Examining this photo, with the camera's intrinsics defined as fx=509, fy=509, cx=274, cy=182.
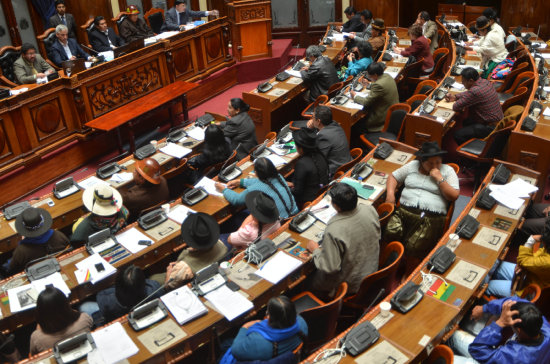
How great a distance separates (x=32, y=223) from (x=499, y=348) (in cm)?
388

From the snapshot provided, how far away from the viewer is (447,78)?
7828 millimetres

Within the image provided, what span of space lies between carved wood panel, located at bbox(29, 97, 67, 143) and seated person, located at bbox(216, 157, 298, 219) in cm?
338

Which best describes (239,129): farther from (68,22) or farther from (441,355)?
(68,22)

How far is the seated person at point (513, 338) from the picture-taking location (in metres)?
3.17

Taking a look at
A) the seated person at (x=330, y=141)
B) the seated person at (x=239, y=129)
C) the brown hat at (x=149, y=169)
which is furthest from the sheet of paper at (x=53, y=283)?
the seated person at (x=330, y=141)

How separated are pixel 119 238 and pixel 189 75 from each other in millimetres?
5327

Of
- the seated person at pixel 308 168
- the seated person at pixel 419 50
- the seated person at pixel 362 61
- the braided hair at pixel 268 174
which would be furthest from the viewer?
the seated person at pixel 419 50

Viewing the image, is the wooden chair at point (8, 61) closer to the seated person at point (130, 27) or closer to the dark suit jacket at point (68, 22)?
the dark suit jacket at point (68, 22)

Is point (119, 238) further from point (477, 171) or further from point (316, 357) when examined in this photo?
point (477, 171)

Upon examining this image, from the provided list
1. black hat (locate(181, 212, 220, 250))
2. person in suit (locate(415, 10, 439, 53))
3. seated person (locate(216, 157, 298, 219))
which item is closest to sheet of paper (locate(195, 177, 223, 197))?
seated person (locate(216, 157, 298, 219))

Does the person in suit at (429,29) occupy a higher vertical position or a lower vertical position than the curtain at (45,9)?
lower

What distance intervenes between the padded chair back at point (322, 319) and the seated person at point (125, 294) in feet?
4.07

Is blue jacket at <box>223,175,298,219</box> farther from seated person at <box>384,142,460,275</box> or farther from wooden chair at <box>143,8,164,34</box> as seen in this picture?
wooden chair at <box>143,8,164,34</box>

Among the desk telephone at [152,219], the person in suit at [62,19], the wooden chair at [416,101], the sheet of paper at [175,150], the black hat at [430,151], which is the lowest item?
the desk telephone at [152,219]
